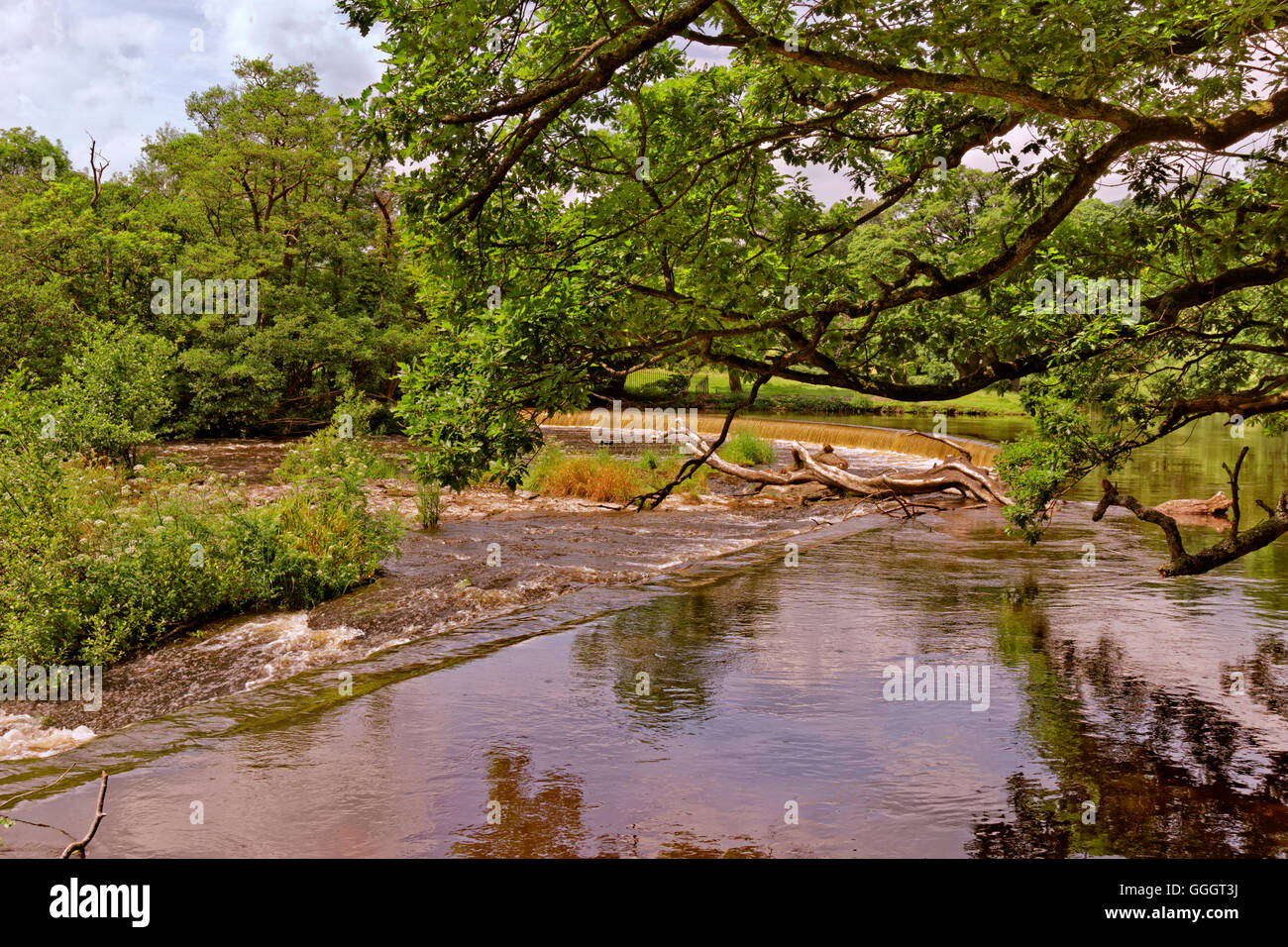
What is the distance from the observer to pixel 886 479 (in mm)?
22719

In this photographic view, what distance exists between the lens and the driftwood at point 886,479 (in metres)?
22.0

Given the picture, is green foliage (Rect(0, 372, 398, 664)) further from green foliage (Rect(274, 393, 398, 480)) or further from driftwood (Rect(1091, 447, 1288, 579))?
→ driftwood (Rect(1091, 447, 1288, 579))

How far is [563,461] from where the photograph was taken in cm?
2291

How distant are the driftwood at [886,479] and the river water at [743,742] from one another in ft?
27.2

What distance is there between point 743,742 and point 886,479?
15.5 metres

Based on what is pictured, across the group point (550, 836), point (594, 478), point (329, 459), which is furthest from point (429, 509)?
point (550, 836)

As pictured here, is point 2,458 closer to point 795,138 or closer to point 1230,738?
point 795,138

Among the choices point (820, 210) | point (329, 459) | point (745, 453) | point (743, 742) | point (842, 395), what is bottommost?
point (743, 742)

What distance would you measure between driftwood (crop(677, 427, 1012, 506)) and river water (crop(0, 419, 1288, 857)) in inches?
327


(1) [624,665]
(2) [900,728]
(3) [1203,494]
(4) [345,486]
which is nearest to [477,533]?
(4) [345,486]

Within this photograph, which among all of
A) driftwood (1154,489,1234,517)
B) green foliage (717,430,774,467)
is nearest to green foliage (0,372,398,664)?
green foliage (717,430,774,467)

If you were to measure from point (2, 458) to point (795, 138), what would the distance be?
953cm

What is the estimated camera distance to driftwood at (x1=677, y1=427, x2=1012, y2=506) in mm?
21984

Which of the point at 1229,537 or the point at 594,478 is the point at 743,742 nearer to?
the point at 1229,537
